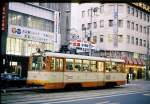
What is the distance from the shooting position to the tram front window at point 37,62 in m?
26.3

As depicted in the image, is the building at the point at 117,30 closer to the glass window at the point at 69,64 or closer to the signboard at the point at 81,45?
the signboard at the point at 81,45

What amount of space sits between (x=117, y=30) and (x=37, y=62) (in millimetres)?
39297

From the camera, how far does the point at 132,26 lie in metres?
67.7

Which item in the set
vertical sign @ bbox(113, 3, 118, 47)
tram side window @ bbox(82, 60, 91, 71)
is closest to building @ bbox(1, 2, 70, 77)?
tram side window @ bbox(82, 60, 91, 71)

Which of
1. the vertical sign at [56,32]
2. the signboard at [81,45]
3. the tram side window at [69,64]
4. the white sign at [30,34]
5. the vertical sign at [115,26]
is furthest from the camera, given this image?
the vertical sign at [115,26]

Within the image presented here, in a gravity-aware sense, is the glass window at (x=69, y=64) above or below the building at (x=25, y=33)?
below

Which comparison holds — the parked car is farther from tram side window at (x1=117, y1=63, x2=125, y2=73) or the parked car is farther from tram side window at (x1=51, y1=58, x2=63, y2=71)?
tram side window at (x1=117, y1=63, x2=125, y2=73)

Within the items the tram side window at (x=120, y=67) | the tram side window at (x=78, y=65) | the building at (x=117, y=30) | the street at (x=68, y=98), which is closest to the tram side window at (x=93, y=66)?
the tram side window at (x=78, y=65)

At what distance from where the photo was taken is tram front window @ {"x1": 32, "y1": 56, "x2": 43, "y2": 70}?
2634cm

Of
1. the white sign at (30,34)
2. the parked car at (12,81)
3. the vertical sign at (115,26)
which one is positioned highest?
the vertical sign at (115,26)

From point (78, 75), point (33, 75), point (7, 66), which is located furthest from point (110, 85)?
point (7, 66)

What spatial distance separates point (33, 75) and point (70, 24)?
43465mm

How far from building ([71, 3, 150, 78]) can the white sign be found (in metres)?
18.7

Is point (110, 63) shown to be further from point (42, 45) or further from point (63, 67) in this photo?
point (42, 45)
